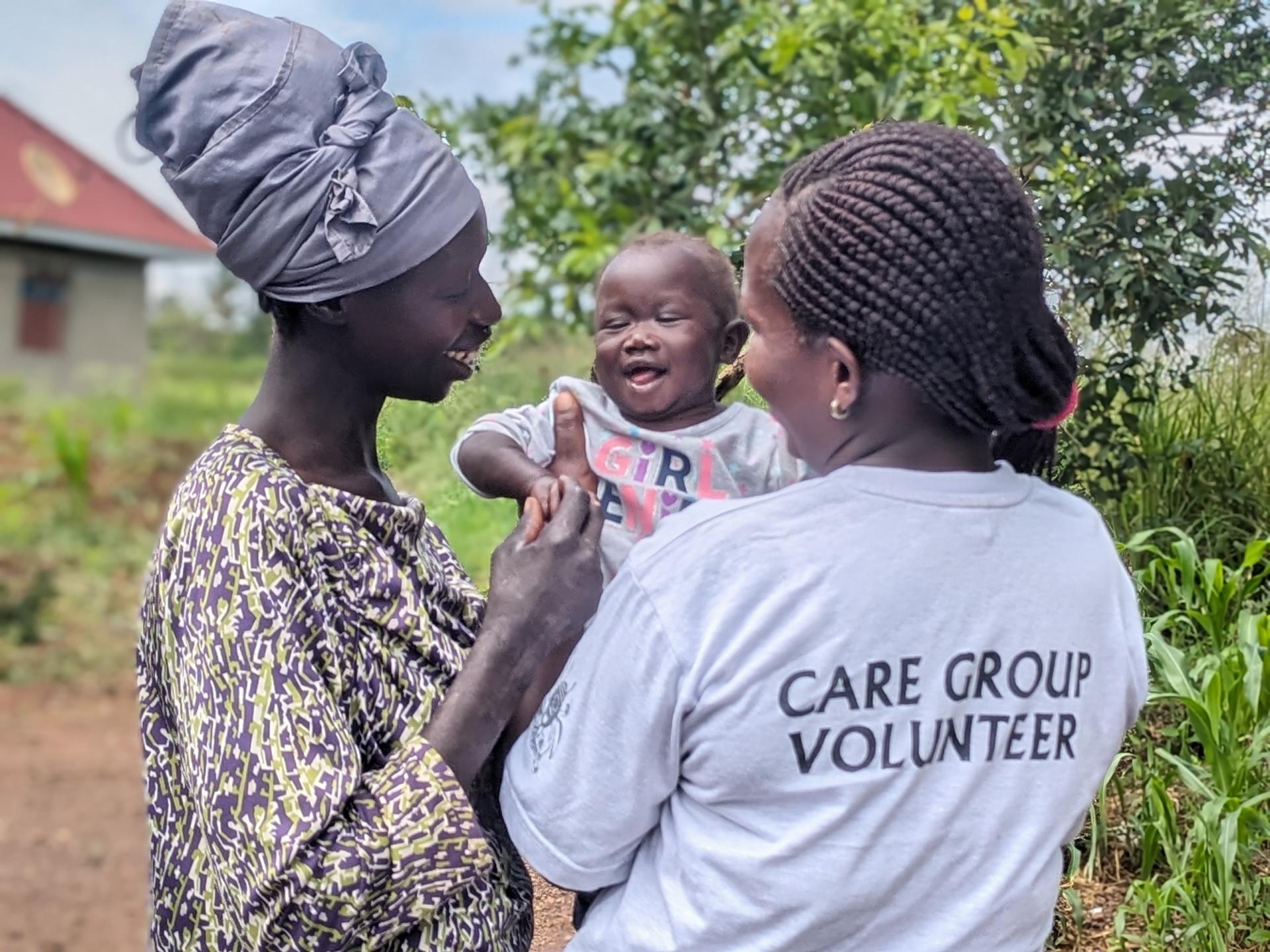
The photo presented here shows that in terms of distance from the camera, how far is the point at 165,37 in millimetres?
1566

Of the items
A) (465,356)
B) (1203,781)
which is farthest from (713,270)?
(1203,781)

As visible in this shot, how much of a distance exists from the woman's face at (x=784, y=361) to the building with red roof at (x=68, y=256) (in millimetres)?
3110

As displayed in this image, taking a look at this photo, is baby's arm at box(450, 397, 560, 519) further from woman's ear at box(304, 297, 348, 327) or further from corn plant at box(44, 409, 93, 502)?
corn plant at box(44, 409, 93, 502)

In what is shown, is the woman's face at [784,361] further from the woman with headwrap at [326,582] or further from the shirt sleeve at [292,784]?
the shirt sleeve at [292,784]

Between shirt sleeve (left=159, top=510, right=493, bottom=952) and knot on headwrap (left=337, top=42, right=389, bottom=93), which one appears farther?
knot on headwrap (left=337, top=42, right=389, bottom=93)

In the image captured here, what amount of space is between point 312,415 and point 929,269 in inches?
32.5

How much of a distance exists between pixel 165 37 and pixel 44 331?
155 inches

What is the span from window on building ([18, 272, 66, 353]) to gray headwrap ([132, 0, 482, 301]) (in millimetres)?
3787

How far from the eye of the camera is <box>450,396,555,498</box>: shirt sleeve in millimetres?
2365

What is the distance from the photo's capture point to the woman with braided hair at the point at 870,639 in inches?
50.7

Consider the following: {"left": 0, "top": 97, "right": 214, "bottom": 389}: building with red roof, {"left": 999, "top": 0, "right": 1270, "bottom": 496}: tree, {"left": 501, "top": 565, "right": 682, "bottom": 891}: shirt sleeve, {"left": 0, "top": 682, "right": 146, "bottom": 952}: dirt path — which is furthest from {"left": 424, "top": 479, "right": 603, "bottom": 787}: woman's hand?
{"left": 0, "top": 682, "right": 146, "bottom": 952}: dirt path

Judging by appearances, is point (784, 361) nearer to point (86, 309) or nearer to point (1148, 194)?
point (1148, 194)

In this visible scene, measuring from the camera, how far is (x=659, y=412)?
2455 millimetres

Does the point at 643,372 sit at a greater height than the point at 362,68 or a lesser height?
lesser
